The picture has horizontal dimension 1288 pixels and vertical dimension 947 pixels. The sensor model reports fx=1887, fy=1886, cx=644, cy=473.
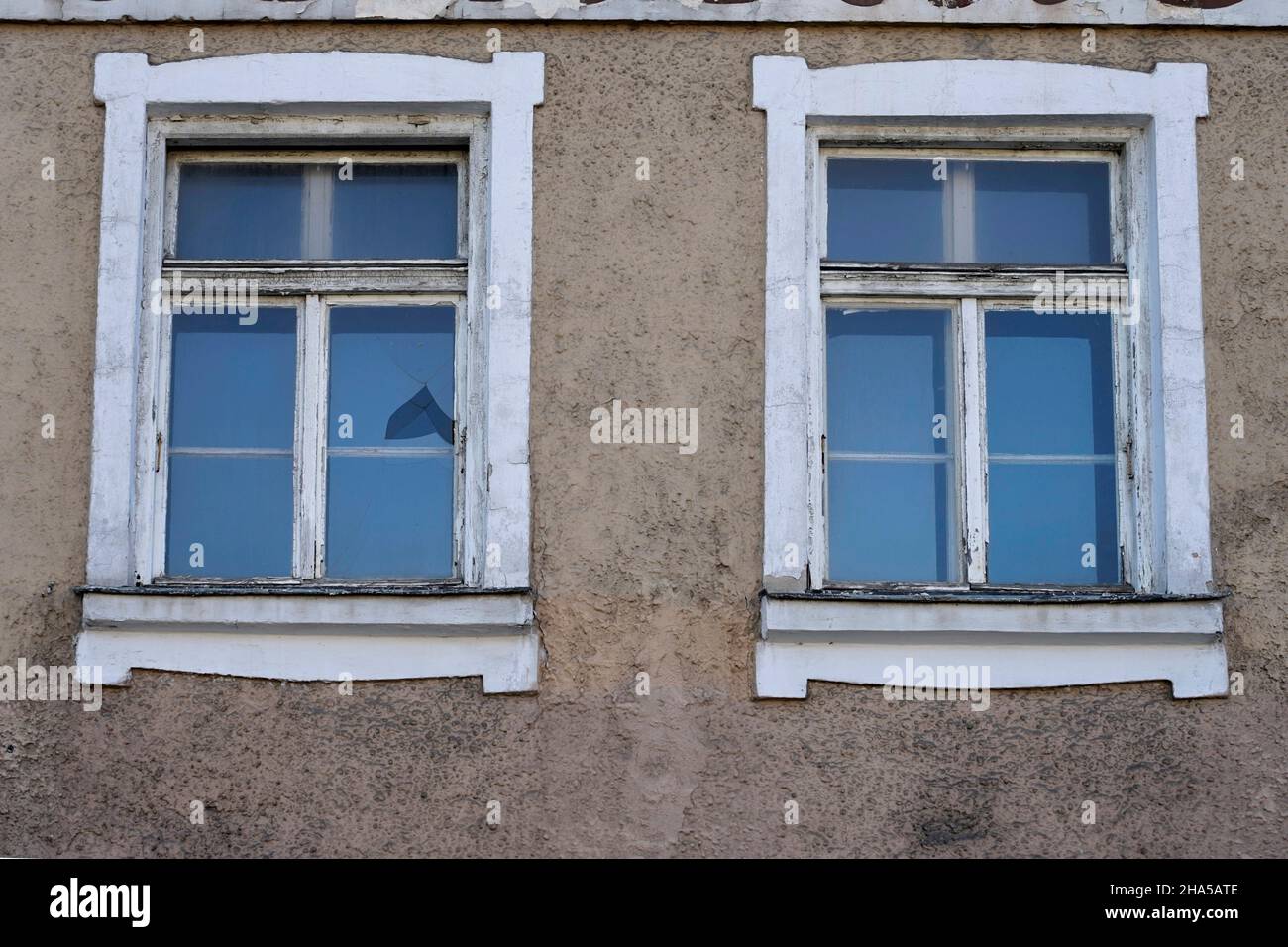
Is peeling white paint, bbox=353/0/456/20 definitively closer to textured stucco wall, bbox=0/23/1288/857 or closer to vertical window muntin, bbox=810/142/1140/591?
textured stucco wall, bbox=0/23/1288/857

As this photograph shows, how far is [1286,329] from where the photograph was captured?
18.6ft

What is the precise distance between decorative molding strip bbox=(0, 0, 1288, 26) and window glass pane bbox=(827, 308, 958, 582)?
0.92m

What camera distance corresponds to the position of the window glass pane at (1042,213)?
592 cm

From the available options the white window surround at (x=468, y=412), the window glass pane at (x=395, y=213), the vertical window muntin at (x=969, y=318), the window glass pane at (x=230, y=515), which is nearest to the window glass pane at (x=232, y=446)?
the window glass pane at (x=230, y=515)

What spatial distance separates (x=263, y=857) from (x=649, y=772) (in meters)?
1.13

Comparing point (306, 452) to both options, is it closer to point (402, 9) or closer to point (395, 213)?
point (395, 213)

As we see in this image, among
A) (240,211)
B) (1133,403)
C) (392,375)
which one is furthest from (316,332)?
(1133,403)

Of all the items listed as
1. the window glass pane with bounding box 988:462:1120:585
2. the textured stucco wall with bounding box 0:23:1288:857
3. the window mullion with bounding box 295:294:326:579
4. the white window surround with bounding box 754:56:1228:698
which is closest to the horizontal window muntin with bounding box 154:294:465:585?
the window mullion with bounding box 295:294:326:579

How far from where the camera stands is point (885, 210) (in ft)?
19.5

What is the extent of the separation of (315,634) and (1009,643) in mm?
2011

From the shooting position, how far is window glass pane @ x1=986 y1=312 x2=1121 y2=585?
226 inches

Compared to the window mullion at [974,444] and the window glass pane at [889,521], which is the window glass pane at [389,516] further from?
the window mullion at [974,444]

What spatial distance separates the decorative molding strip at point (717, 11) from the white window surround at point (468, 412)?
0.15 meters
